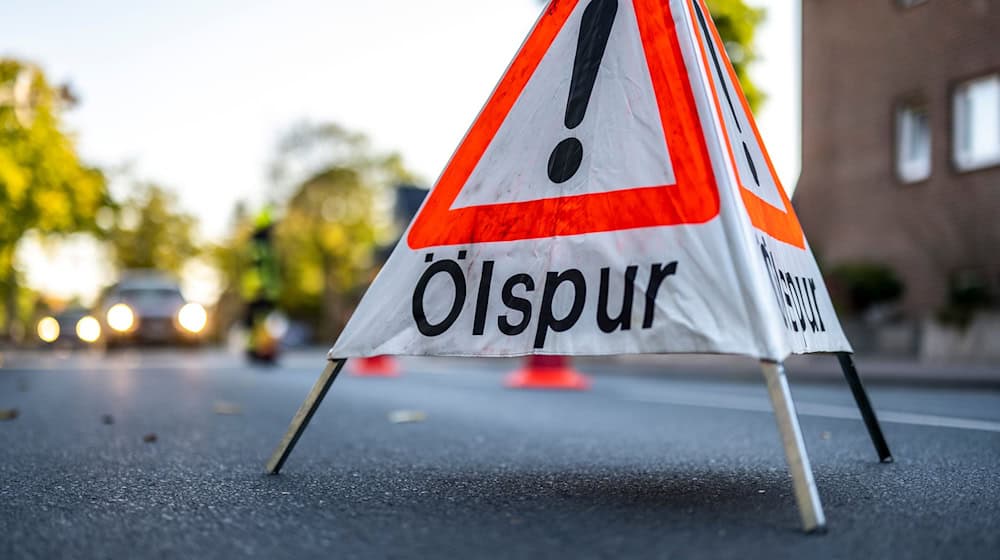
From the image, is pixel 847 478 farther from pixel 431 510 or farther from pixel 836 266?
pixel 836 266

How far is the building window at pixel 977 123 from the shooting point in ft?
50.6

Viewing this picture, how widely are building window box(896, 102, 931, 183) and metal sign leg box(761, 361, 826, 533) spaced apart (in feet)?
54.4

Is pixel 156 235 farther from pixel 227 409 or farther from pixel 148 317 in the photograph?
pixel 227 409

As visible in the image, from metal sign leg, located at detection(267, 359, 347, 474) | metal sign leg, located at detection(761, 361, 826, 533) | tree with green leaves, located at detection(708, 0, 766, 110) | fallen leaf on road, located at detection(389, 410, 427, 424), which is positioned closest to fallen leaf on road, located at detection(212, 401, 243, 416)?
fallen leaf on road, located at detection(389, 410, 427, 424)

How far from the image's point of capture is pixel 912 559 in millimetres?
2229

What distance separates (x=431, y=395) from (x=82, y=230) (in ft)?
68.5

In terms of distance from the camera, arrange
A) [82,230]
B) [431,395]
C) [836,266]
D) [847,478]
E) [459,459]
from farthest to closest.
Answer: [82,230] < [836,266] < [431,395] < [459,459] < [847,478]

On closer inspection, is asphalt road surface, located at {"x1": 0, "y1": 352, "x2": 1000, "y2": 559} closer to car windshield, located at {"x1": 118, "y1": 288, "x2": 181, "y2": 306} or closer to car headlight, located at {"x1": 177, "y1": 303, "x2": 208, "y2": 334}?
car headlight, located at {"x1": 177, "y1": 303, "x2": 208, "y2": 334}

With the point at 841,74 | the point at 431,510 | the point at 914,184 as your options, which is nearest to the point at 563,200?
the point at 431,510

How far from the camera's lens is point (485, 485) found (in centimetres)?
337

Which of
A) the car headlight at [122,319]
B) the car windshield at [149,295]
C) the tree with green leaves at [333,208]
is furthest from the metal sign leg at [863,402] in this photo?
the tree with green leaves at [333,208]

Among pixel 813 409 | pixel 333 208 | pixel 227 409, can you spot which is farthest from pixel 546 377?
pixel 333 208

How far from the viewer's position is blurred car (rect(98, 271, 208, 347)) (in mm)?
19125

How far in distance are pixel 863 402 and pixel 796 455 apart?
134 centimetres
